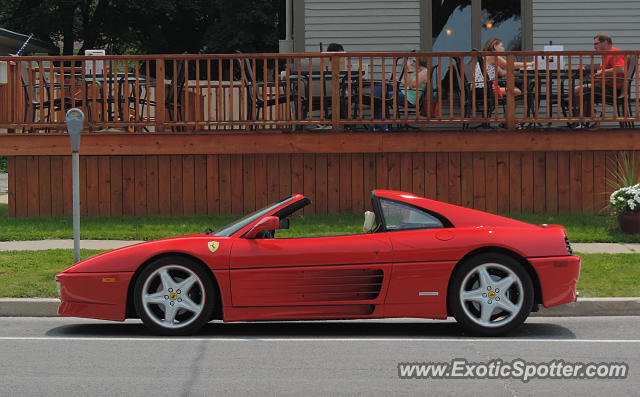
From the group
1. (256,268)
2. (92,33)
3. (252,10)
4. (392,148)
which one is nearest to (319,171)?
(392,148)

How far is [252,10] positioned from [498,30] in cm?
1738

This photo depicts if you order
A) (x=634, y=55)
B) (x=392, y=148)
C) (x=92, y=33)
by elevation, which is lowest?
(x=392, y=148)

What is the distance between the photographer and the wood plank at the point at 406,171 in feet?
47.8

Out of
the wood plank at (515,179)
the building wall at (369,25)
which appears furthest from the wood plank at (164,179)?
the wood plank at (515,179)

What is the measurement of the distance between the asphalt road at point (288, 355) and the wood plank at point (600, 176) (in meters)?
5.73

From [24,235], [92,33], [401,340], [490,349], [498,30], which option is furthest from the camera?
[92,33]

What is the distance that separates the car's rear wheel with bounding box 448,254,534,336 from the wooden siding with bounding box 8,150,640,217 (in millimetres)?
6751

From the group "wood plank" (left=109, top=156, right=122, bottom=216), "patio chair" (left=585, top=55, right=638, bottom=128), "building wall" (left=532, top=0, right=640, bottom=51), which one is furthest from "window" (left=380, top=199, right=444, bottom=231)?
"building wall" (left=532, top=0, right=640, bottom=51)

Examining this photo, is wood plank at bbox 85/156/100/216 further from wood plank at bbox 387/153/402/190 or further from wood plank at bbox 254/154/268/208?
wood plank at bbox 387/153/402/190

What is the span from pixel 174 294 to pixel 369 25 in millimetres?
10943

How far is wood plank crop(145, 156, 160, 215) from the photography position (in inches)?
576

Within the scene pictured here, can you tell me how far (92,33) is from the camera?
37531mm

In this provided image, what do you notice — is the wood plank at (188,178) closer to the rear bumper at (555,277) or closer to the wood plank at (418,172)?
the wood plank at (418,172)

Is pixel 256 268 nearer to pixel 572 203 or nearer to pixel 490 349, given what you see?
pixel 490 349
